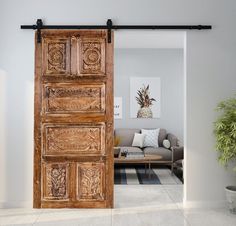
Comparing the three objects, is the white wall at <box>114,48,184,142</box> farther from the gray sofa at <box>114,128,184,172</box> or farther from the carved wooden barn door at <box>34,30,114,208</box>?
the carved wooden barn door at <box>34,30,114,208</box>

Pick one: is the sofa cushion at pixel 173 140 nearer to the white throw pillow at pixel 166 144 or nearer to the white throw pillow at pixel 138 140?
the white throw pillow at pixel 166 144

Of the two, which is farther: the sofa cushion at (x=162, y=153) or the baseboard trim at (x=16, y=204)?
the sofa cushion at (x=162, y=153)

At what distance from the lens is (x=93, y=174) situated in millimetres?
4129

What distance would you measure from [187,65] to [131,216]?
2.11 metres

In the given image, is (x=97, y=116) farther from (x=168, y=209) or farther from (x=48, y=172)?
(x=168, y=209)

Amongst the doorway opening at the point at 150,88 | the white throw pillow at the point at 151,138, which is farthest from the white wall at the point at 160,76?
the white throw pillow at the point at 151,138

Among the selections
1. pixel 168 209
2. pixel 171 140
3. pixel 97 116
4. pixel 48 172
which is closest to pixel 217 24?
pixel 97 116

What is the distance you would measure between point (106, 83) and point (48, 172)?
4.67 feet

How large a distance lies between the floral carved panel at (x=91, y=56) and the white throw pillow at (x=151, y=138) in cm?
383

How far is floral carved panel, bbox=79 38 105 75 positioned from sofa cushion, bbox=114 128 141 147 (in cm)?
382

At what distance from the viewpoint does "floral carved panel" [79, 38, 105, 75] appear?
413cm

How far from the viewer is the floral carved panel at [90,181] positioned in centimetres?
412

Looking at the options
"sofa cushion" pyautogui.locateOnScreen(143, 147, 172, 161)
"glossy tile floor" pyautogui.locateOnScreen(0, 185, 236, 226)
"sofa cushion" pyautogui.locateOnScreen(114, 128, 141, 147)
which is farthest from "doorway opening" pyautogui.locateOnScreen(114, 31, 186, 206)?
"glossy tile floor" pyautogui.locateOnScreen(0, 185, 236, 226)

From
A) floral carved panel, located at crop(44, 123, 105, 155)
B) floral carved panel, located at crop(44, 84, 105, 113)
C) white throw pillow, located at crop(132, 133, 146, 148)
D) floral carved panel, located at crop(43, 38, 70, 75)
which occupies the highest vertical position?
floral carved panel, located at crop(43, 38, 70, 75)
